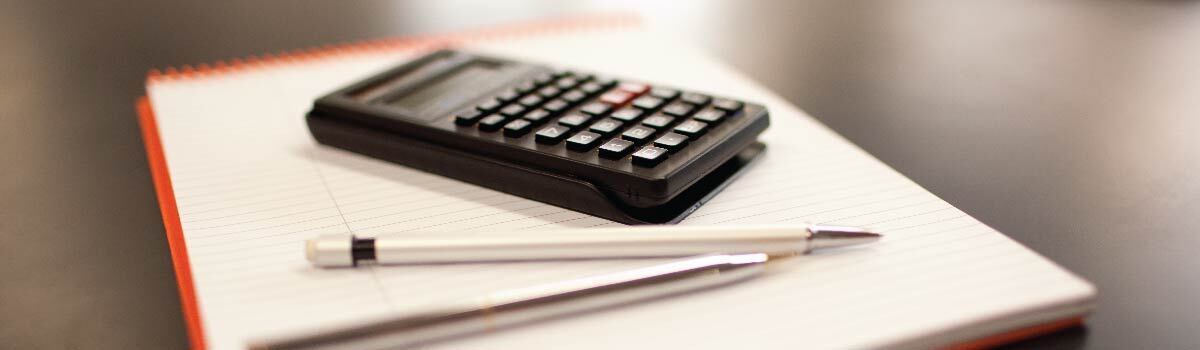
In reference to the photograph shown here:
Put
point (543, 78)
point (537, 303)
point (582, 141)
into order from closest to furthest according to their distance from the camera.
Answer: point (537, 303)
point (582, 141)
point (543, 78)

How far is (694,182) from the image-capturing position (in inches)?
18.4

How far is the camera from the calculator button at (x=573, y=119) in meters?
0.49

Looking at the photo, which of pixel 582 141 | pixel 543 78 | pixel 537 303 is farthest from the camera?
pixel 543 78

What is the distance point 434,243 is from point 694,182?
130 millimetres

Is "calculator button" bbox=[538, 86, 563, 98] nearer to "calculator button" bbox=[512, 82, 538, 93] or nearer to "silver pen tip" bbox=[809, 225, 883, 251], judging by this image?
"calculator button" bbox=[512, 82, 538, 93]

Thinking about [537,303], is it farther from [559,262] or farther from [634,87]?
[634,87]

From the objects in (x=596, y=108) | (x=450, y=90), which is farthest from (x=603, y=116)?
(x=450, y=90)

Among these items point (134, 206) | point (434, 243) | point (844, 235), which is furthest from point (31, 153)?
point (844, 235)

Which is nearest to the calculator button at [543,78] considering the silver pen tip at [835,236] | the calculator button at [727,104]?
the calculator button at [727,104]

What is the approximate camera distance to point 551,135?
1.57 ft

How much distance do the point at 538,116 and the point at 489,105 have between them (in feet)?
0.11

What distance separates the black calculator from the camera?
452 mm

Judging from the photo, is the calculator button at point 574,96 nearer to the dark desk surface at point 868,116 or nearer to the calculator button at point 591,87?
the calculator button at point 591,87

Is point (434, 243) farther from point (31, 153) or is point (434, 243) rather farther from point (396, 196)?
point (31, 153)
